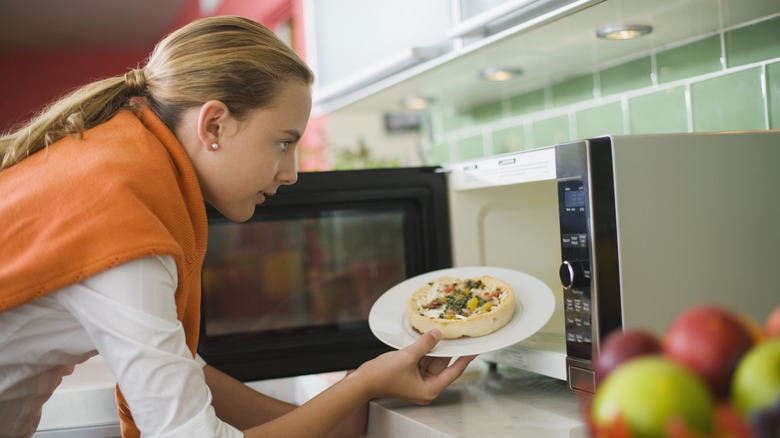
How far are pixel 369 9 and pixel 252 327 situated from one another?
0.71 meters

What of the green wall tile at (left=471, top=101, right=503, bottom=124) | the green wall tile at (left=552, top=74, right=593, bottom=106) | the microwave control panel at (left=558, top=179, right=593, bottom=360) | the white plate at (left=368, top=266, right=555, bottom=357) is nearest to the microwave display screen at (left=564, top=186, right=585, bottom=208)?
the microwave control panel at (left=558, top=179, right=593, bottom=360)

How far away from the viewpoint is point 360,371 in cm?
81

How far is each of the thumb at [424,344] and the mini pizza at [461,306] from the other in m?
0.03

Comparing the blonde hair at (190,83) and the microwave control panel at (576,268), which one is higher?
the blonde hair at (190,83)

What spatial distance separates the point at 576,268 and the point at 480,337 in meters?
0.15

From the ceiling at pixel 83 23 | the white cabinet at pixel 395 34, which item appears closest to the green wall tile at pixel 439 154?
the white cabinet at pixel 395 34

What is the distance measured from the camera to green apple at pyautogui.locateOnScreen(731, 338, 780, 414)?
11.3 inches

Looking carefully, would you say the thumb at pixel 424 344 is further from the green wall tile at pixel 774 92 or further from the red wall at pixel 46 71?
the red wall at pixel 46 71

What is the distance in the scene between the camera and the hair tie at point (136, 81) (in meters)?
0.85

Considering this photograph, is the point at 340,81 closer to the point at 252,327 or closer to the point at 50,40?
the point at 252,327

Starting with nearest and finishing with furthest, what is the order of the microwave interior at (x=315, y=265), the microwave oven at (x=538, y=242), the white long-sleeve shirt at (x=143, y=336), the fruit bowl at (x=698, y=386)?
the fruit bowl at (x=698, y=386), the white long-sleeve shirt at (x=143, y=336), the microwave oven at (x=538, y=242), the microwave interior at (x=315, y=265)

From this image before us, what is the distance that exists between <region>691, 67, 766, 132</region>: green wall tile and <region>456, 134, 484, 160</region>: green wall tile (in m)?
0.65

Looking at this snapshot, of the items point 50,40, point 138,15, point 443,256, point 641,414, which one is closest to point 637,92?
point 443,256

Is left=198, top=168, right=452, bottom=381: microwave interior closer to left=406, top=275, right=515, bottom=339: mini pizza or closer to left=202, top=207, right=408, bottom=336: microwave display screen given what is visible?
left=202, top=207, right=408, bottom=336: microwave display screen
